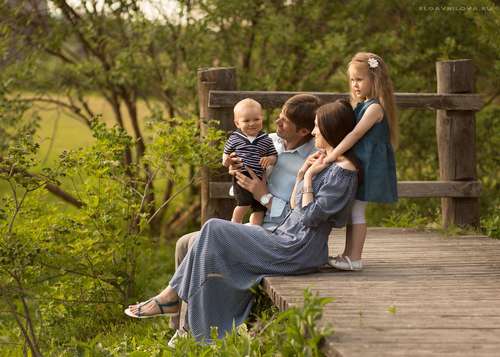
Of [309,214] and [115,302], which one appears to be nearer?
[309,214]

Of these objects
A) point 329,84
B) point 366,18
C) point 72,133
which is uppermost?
point 366,18

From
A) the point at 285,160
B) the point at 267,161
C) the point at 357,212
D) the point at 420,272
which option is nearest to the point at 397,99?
the point at 285,160

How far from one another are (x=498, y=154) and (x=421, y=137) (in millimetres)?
967

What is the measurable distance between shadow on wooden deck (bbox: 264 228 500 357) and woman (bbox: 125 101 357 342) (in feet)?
0.48

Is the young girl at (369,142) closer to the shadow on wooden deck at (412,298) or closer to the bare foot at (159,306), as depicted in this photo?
the shadow on wooden deck at (412,298)

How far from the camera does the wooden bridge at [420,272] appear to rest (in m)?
4.16

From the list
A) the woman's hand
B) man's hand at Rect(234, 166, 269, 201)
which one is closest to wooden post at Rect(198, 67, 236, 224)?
man's hand at Rect(234, 166, 269, 201)

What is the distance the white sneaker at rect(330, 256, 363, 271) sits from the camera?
5688 millimetres

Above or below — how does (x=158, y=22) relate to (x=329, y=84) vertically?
above

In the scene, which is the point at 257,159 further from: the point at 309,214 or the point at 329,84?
the point at 329,84

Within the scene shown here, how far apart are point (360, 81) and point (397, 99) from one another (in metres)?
1.75

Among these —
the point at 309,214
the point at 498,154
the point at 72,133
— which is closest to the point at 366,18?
the point at 498,154

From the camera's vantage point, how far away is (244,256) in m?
5.45

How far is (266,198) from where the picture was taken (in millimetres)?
6031
